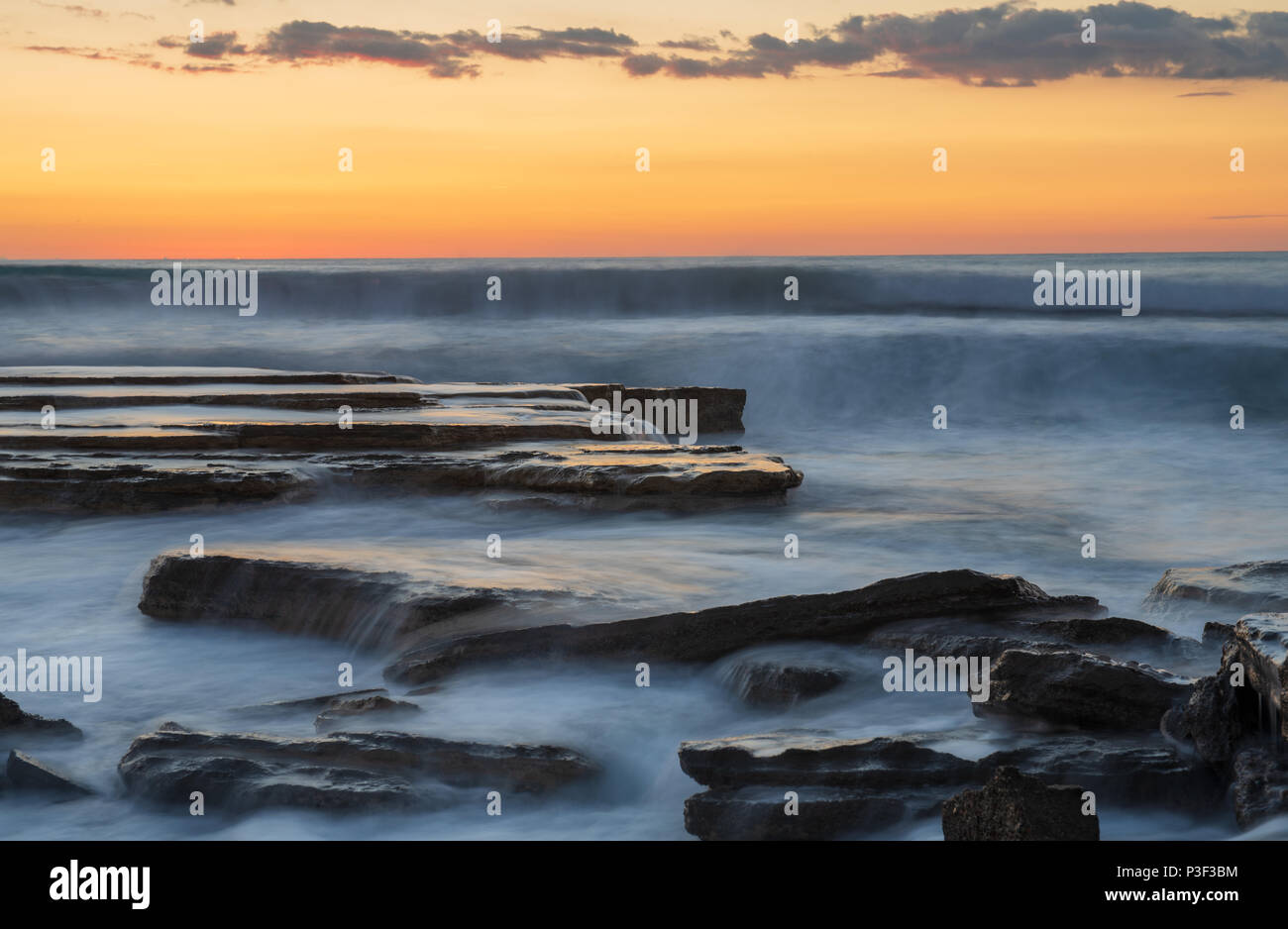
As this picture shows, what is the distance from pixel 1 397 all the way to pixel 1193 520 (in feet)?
27.1

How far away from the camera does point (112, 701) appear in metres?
4.54

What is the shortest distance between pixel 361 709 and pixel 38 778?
940 millimetres

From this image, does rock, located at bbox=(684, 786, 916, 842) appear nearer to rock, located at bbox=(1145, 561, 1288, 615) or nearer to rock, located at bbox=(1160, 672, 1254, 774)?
rock, located at bbox=(1160, 672, 1254, 774)

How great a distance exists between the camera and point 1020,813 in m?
2.87

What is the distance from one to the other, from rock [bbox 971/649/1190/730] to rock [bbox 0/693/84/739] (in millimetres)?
2957

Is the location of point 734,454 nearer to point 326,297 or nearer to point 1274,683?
point 1274,683

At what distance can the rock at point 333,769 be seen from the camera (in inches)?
137

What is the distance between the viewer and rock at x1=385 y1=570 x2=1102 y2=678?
456cm

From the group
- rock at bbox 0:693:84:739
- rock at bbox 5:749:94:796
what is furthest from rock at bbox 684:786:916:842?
rock at bbox 0:693:84:739

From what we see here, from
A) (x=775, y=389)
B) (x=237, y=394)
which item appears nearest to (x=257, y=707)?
(x=237, y=394)

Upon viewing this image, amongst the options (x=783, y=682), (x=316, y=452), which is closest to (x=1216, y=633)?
(x=783, y=682)

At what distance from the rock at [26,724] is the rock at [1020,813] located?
Answer: 9.24 feet

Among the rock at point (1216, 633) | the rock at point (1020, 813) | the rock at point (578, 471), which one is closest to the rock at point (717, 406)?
the rock at point (578, 471)

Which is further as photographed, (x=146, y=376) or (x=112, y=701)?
(x=146, y=376)
